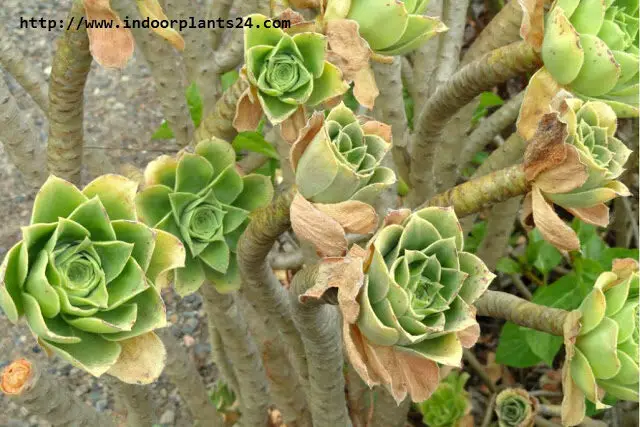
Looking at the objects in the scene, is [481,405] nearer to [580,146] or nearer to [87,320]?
[580,146]

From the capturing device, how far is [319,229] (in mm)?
610

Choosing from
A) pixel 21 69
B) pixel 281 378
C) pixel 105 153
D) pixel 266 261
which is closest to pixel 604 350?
pixel 266 261

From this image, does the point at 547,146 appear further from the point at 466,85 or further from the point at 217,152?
the point at 217,152

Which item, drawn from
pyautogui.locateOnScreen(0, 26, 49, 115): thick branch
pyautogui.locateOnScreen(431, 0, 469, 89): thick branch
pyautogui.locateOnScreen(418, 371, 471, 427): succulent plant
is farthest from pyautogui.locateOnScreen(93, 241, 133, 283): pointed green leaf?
pyautogui.locateOnScreen(418, 371, 471, 427): succulent plant

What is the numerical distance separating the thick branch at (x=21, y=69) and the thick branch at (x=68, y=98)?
Answer: 0.27 m

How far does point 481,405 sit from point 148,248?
4.28ft

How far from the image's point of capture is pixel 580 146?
672mm

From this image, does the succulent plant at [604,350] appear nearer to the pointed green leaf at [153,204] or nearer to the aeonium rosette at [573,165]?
the aeonium rosette at [573,165]

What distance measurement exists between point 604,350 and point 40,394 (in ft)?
1.68

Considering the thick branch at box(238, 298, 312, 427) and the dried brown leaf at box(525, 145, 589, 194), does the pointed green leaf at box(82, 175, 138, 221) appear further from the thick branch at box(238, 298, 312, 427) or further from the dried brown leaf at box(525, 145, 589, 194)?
the thick branch at box(238, 298, 312, 427)

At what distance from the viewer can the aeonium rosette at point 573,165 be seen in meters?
0.65

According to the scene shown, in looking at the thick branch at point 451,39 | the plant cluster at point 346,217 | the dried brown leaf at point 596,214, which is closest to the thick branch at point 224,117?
the plant cluster at point 346,217

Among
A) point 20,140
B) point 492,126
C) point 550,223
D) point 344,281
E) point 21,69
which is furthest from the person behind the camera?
point 492,126

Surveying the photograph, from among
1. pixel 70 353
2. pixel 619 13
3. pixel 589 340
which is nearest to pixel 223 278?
pixel 70 353
